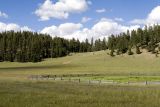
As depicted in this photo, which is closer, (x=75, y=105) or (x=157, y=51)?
(x=75, y=105)

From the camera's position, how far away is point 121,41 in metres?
194

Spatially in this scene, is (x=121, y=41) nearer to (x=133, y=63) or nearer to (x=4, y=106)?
(x=133, y=63)

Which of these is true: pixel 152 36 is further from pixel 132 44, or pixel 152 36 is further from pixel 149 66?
pixel 149 66

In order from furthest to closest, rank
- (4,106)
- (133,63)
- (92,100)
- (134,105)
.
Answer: (133,63) → (92,100) → (134,105) → (4,106)

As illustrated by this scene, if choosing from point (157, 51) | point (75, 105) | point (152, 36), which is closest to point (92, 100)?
point (75, 105)

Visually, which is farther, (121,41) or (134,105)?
(121,41)

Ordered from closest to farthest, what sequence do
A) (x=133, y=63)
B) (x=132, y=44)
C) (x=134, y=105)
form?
1. (x=134, y=105)
2. (x=133, y=63)
3. (x=132, y=44)

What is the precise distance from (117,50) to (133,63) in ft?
81.2

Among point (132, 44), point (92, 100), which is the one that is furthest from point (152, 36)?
point (92, 100)

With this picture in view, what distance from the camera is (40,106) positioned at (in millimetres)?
19141

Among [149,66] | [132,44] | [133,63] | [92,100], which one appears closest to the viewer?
[92,100]

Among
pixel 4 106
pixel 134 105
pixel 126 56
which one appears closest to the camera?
pixel 4 106

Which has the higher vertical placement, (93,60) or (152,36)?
(152,36)

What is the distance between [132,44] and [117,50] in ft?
31.8
